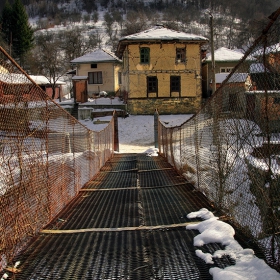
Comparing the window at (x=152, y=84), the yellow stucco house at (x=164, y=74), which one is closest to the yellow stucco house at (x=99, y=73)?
the yellow stucco house at (x=164, y=74)

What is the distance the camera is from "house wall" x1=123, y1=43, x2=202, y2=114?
22.8m

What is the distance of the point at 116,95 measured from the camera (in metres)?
31.9

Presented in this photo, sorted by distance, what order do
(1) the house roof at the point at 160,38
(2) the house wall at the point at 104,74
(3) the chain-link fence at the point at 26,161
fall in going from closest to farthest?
(3) the chain-link fence at the point at 26,161 → (1) the house roof at the point at 160,38 → (2) the house wall at the point at 104,74

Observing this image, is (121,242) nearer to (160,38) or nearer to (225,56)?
(160,38)

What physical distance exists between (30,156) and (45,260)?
3.28ft

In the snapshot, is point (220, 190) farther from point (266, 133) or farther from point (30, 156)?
point (30, 156)

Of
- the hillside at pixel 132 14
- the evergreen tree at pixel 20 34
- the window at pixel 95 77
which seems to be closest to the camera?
the window at pixel 95 77

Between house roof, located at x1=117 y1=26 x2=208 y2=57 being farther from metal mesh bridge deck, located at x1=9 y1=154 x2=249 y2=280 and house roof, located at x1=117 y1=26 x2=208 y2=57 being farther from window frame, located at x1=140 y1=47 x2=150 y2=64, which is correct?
metal mesh bridge deck, located at x1=9 y1=154 x2=249 y2=280

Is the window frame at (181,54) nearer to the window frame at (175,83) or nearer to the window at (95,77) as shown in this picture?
the window frame at (175,83)

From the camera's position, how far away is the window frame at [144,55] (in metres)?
22.7

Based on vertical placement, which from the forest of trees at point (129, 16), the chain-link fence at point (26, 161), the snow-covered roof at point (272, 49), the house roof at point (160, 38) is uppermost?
the forest of trees at point (129, 16)

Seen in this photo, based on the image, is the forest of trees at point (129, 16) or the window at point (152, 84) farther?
the forest of trees at point (129, 16)

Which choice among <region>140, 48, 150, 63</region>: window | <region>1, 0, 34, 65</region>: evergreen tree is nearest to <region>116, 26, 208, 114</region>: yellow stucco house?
<region>140, 48, 150, 63</region>: window

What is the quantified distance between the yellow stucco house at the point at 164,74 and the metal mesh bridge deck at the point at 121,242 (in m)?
18.1
